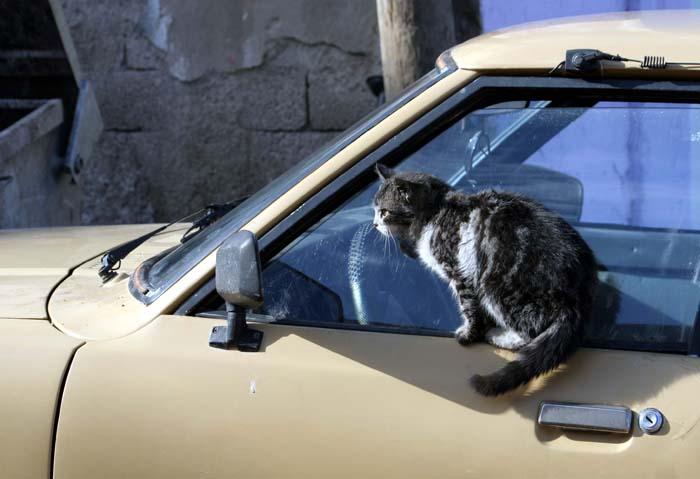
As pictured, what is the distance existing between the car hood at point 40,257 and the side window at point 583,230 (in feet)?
2.34

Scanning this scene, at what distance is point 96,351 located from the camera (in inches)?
90.1

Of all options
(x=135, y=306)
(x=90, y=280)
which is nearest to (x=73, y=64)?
(x=90, y=280)

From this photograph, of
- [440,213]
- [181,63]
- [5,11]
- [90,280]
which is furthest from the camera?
[181,63]

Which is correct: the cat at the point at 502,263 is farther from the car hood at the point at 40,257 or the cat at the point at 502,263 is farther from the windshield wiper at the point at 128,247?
the car hood at the point at 40,257

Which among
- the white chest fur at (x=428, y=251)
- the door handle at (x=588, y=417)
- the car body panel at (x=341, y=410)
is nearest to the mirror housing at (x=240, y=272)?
the car body panel at (x=341, y=410)

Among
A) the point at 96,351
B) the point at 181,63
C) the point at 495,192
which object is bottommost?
the point at 181,63

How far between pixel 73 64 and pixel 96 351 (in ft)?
14.0

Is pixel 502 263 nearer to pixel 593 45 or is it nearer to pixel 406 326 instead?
pixel 406 326

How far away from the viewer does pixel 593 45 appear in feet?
7.48

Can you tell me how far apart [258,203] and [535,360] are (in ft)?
2.71

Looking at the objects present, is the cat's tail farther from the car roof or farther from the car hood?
the car hood

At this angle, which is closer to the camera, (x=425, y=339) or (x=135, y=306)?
(x=425, y=339)

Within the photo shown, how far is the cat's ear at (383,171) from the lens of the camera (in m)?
2.35

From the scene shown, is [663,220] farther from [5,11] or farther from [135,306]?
[5,11]
